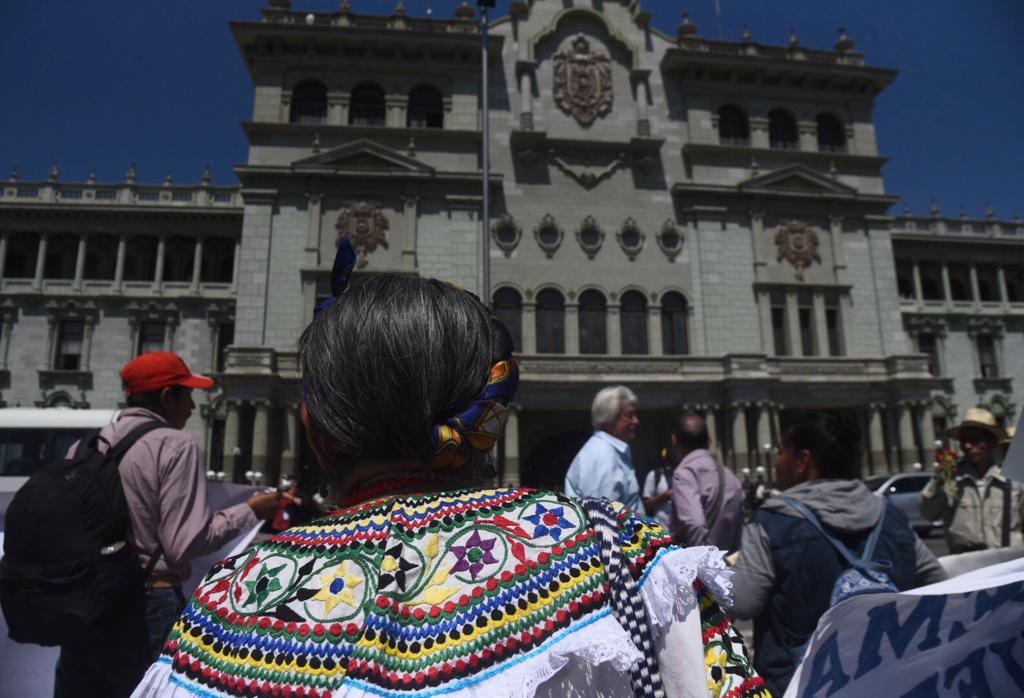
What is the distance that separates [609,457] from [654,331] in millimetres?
21276

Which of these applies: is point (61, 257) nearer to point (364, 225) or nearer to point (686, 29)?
point (364, 225)

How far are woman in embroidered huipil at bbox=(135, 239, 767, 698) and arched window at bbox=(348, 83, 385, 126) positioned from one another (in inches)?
1080

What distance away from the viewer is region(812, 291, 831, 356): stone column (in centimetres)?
2634

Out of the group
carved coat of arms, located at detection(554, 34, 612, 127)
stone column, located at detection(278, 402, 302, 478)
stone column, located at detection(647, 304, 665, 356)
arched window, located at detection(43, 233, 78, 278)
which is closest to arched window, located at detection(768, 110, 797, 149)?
carved coat of arms, located at detection(554, 34, 612, 127)

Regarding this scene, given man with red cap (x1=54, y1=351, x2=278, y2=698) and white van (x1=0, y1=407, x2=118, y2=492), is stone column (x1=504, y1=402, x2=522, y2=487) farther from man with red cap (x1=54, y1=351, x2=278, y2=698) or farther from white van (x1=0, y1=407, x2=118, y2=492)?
man with red cap (x1=54, y1=351, x2=278, y2=698)

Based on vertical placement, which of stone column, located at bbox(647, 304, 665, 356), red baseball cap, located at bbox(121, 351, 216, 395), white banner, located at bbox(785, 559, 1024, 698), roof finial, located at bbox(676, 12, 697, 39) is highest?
roof finial, located at bbox(676, 12, 697, 39)

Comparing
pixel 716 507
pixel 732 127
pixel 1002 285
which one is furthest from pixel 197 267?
pixel 1002 285

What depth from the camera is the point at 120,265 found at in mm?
32406

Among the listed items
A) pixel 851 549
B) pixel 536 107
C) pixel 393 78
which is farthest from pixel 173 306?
pixel 851 549

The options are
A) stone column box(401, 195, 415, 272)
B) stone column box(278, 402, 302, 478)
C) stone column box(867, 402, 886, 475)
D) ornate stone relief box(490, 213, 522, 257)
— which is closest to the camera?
stone column box(278, 402, 302, 478)

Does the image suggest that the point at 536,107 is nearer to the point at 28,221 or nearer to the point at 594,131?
the point at 594,131

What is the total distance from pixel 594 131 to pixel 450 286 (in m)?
27.4

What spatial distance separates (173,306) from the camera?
3225cm

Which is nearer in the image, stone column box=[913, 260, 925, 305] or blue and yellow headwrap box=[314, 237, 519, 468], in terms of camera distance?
blue and yellow headwrap box=[314, 237, 519, 468]
